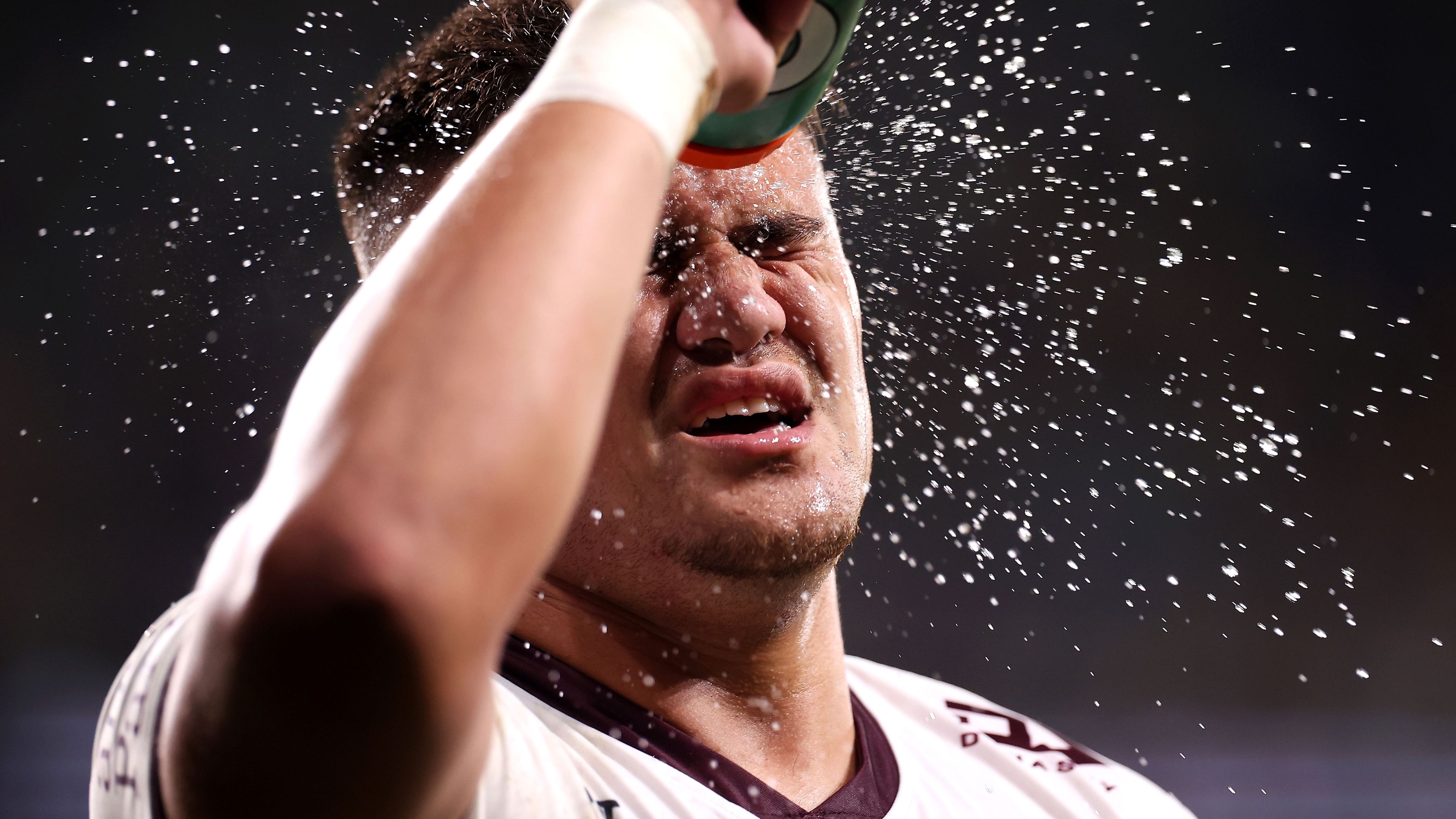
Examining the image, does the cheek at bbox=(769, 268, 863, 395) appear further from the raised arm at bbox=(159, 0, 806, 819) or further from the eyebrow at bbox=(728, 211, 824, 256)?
the raised arm at bbox=(159, 0, 806, 819)

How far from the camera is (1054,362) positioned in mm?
3148

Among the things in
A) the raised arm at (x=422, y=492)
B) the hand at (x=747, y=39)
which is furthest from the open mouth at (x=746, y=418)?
the raised arm at (x=422, y=492)

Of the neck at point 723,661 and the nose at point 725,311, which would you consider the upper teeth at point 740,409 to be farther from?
the neck at point 723,661

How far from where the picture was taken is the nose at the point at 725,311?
1039 mm

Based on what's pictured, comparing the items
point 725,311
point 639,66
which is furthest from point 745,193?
point 639,66

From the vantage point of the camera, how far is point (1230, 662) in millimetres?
3479

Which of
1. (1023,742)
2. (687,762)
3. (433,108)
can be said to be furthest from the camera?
(1023,742)

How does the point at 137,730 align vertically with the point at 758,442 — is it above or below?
above

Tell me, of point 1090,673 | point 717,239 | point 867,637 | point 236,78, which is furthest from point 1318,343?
point 236,78

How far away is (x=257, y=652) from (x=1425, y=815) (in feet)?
14.0

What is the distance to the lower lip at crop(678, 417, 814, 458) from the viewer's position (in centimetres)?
100

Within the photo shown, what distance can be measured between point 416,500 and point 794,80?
1.68 feet

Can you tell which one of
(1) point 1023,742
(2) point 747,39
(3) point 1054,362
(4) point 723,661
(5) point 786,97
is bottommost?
(3) point 1054,362

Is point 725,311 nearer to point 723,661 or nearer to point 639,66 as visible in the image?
point 723,661
